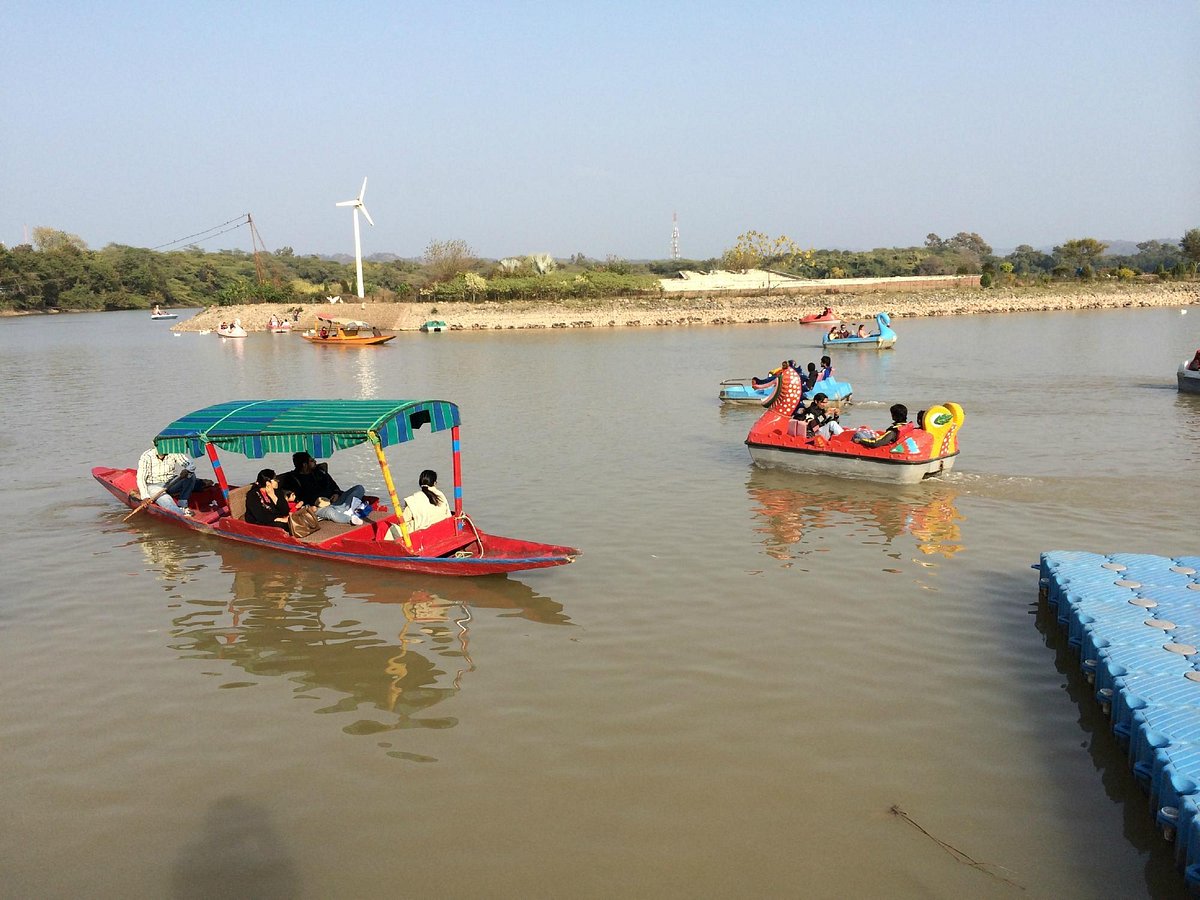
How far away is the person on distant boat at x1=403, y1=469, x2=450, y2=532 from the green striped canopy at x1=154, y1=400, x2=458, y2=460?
734 millimetres

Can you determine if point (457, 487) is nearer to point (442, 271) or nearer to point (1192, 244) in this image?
point (442, 271)

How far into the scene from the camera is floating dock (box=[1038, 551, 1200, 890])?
557cm

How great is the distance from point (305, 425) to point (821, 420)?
8.92 m

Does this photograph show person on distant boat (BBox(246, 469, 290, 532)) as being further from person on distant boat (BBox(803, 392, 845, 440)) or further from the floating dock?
the floating dock

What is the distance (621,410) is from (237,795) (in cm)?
1817

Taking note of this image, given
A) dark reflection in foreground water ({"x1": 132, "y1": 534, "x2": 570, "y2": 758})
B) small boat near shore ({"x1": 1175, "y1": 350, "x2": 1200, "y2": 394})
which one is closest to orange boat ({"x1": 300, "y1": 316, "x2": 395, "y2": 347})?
small boat near shore ({"x1": 1175, "y1": 350, "x2": 1200, "y2": 394})

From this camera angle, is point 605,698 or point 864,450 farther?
point 864,450

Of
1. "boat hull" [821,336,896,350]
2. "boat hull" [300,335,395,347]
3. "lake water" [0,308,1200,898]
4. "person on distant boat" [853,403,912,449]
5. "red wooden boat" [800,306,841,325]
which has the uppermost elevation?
"red wooden boat" [800,306,841,325]

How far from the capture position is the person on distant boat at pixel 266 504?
12.3 m

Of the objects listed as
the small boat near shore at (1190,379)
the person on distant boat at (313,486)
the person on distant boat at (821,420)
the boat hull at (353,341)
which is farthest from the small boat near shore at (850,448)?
the boat hull at (353,341)

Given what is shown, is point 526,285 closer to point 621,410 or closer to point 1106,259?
point 621,410

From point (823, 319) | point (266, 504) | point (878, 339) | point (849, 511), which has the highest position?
point (823, 319)

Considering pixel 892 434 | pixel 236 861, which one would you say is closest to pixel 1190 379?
pixel 892 434

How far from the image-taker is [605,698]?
8000 millimetres
